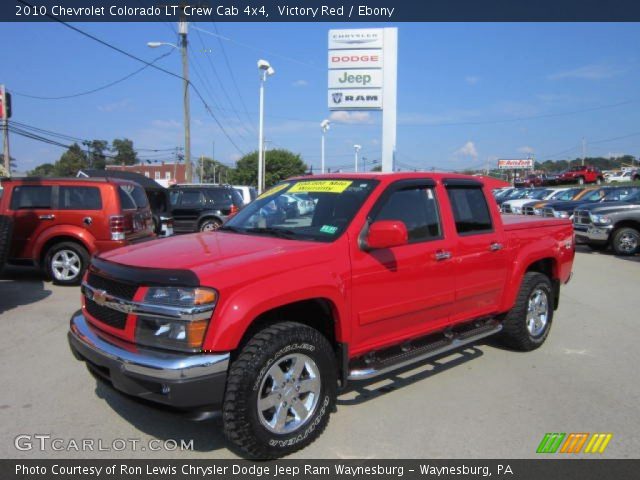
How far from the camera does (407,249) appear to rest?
3996mm

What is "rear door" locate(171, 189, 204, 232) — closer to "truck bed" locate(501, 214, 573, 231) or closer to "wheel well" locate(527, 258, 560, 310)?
"truck bed" locate(501, 214, 573, 231)

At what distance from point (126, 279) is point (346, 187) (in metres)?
1.89

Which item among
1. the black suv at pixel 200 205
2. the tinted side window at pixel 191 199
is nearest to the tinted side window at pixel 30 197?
the black suv at pixel 200 205

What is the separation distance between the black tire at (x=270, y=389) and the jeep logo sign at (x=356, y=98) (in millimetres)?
23104

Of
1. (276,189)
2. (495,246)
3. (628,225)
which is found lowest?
(628,225)

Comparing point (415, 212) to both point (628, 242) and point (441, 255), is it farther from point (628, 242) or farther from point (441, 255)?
point (628, 242)

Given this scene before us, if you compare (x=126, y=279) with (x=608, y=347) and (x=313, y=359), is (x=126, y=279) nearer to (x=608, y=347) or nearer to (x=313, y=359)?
(x=313, y=359)

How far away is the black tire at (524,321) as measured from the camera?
5.21 m

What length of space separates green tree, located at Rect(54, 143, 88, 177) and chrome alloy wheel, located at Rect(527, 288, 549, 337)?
98584 mm

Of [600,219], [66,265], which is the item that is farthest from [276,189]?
[600,219]

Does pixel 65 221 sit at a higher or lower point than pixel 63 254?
higher

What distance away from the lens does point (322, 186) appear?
435 centimetres

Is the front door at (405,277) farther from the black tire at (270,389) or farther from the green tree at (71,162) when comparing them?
the green tree at (71,162)

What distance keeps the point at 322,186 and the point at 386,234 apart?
1.05 meters
